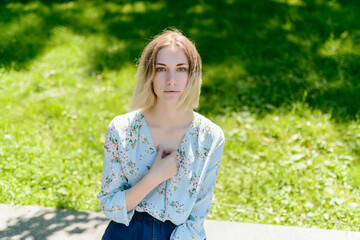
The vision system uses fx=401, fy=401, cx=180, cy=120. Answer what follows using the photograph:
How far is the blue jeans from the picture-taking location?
7.15 feet

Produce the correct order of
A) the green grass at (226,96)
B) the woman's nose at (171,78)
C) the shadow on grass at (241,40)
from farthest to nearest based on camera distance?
the shadow on grass at (241,40)
the green grass at (226,96)
the woman's nose at (171,78)

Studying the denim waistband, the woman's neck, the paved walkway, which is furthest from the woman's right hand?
the paved walkway

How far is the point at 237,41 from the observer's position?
5.79m

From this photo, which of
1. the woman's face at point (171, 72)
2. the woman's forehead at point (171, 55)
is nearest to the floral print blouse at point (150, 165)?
the woman's face at point (171, 72)

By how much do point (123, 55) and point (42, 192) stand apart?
2656mm

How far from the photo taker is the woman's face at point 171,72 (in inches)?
80.7

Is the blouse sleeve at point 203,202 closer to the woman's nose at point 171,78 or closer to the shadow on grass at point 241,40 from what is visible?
the woman's nose at point 171,78

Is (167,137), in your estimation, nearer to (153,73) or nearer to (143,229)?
(153,73)

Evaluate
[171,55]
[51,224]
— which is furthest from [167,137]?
[51,224]

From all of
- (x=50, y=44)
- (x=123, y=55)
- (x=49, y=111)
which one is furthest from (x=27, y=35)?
(x=49, y=111)

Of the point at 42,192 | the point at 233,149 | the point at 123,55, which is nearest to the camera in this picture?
the point at 42,192

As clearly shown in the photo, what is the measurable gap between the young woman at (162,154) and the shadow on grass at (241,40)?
2.46 metres

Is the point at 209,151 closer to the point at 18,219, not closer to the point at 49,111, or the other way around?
the point at 18,219

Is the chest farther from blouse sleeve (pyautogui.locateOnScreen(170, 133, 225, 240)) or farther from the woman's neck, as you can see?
blouse sleeve (pyautogui.locateOnScreen(170, 133, 225, 240))
